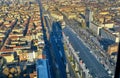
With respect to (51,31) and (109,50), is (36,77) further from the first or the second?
(51,31)

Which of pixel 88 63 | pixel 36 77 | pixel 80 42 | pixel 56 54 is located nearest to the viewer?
pixel 36 77

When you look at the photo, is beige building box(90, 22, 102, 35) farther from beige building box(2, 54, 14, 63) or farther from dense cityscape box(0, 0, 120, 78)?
beige building box(2, 54, 14, 63)

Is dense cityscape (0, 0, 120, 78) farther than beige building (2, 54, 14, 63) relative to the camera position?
No

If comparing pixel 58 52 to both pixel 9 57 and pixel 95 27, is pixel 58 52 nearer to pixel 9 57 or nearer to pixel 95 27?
pixel 9 57

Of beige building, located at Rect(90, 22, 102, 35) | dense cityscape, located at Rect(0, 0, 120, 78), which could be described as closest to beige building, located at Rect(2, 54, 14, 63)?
dense cityscape, located at Rect(0, 0, 120, 78)

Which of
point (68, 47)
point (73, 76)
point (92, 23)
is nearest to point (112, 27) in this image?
point (92, 23)

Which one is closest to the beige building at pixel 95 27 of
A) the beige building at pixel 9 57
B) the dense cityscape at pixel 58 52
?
the dense cityscape at pixel 58 52

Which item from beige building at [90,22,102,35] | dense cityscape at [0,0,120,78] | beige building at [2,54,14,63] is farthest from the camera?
beige building at [90,22,102,35]

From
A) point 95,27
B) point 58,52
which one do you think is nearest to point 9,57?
point 58,52

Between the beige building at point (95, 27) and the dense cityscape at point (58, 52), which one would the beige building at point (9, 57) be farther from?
the beige building at point (95, 27)

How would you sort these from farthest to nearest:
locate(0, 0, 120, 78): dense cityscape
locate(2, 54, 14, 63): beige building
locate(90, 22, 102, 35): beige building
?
locate(90, 22, 102, 35): beige building < locate(2, 54, 14, 63): beige building < locate(0, 0, 120, 78): dense cityscape

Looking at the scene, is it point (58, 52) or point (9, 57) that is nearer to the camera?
point (9, 57)
